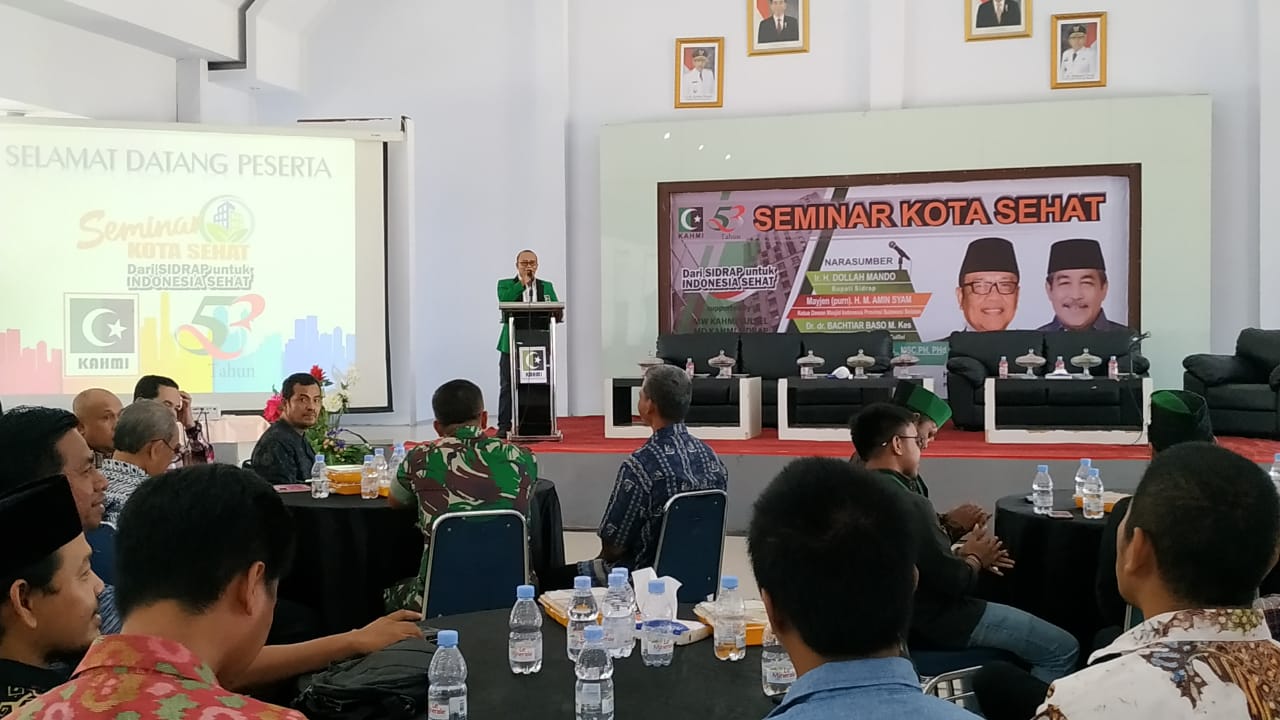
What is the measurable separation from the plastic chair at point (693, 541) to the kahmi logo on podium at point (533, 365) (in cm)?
381

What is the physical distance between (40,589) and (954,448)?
6.07 meters

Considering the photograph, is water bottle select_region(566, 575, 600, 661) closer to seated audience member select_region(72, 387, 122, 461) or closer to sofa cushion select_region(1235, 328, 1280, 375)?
seated audience member select_region(72, 387, 122, 461)

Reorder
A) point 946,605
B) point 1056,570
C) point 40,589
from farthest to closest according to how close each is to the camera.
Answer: point 1056,570 < point 946,605 < point 40,589

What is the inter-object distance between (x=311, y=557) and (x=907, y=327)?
21.8 ft

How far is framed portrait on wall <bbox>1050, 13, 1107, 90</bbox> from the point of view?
353 inches

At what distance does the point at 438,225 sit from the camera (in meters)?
10.2

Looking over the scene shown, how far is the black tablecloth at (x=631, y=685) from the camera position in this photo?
1.81m

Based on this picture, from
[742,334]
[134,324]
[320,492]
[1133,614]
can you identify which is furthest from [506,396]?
[1133,614]

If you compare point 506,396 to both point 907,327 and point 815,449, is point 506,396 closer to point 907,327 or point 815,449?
point 815,449

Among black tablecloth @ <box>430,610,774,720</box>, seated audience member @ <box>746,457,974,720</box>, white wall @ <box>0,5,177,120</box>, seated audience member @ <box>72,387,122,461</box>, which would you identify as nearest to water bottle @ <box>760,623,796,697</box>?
black tablecloth @ <box>430,610,774,720</box>

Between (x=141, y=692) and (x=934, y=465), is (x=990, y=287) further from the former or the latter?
(x=141, y=692)

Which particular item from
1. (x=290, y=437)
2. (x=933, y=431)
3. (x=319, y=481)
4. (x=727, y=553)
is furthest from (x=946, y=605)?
(x=727, y=553)

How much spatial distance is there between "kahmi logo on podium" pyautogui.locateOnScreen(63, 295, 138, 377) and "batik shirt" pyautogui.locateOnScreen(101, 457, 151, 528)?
5.61 metres

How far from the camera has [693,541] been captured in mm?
3395
